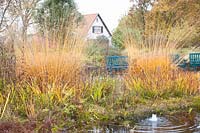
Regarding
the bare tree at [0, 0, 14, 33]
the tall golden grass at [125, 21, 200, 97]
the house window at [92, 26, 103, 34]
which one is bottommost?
the tall golden grass at [125, 21, 200, 97]

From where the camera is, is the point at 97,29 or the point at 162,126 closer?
the point at 162,126

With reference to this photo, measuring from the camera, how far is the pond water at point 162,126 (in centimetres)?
403

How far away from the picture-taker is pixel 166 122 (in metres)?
4.42

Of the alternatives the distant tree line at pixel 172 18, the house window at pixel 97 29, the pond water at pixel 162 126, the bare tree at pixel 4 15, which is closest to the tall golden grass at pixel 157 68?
the pond water at pixel 162 126

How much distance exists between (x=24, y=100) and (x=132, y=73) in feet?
7.87

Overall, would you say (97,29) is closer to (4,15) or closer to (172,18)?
(172,18)

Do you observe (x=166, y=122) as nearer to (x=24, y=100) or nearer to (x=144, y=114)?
(x=144, y=114)

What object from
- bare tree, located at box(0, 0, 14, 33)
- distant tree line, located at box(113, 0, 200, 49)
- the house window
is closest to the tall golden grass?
bare tree, located at box(0, 0, 14, 33)

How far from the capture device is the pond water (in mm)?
4027

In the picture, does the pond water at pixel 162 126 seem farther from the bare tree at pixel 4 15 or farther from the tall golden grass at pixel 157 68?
the bare tree at pixel 4 15

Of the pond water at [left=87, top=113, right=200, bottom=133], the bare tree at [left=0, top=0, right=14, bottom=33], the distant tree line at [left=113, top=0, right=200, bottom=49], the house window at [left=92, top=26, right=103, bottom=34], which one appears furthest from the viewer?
the house window at [left=92, top=26, right=103, bottom=34]

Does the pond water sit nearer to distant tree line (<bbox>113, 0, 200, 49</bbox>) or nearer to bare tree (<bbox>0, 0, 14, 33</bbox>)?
bare tree (<bbox>0, 0, 14, 33</bbox>)

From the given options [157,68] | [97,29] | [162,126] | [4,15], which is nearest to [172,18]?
[157,68]

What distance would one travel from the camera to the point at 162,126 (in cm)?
422
